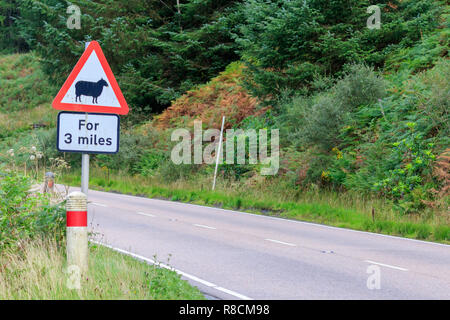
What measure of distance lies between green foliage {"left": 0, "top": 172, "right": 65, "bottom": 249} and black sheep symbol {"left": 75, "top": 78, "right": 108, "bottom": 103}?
6.43ft

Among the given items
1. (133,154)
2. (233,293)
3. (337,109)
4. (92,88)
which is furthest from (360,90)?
(133,154)

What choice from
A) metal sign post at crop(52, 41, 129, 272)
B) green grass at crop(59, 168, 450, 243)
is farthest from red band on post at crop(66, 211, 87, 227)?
green grass at crop(59, 168, 450, 243)

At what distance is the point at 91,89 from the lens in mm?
7035

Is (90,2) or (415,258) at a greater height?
(90,2)

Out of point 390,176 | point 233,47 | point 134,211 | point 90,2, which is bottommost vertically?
point 134,211

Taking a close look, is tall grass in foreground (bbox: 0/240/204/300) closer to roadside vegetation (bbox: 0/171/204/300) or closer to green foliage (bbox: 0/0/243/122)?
roadside vegetation (bbox: 0/171/204/300)

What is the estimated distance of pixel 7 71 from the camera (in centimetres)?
6600

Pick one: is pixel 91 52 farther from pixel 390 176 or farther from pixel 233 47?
pixel 233 47

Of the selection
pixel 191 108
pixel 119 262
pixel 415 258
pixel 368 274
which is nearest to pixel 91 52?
pixel 119 262

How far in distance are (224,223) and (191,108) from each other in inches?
686

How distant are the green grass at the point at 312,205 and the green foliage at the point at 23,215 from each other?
8.46 m

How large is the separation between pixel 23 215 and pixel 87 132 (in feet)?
7.25

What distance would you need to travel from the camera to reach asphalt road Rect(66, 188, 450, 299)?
784 centimetres

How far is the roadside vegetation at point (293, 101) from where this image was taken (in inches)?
613
